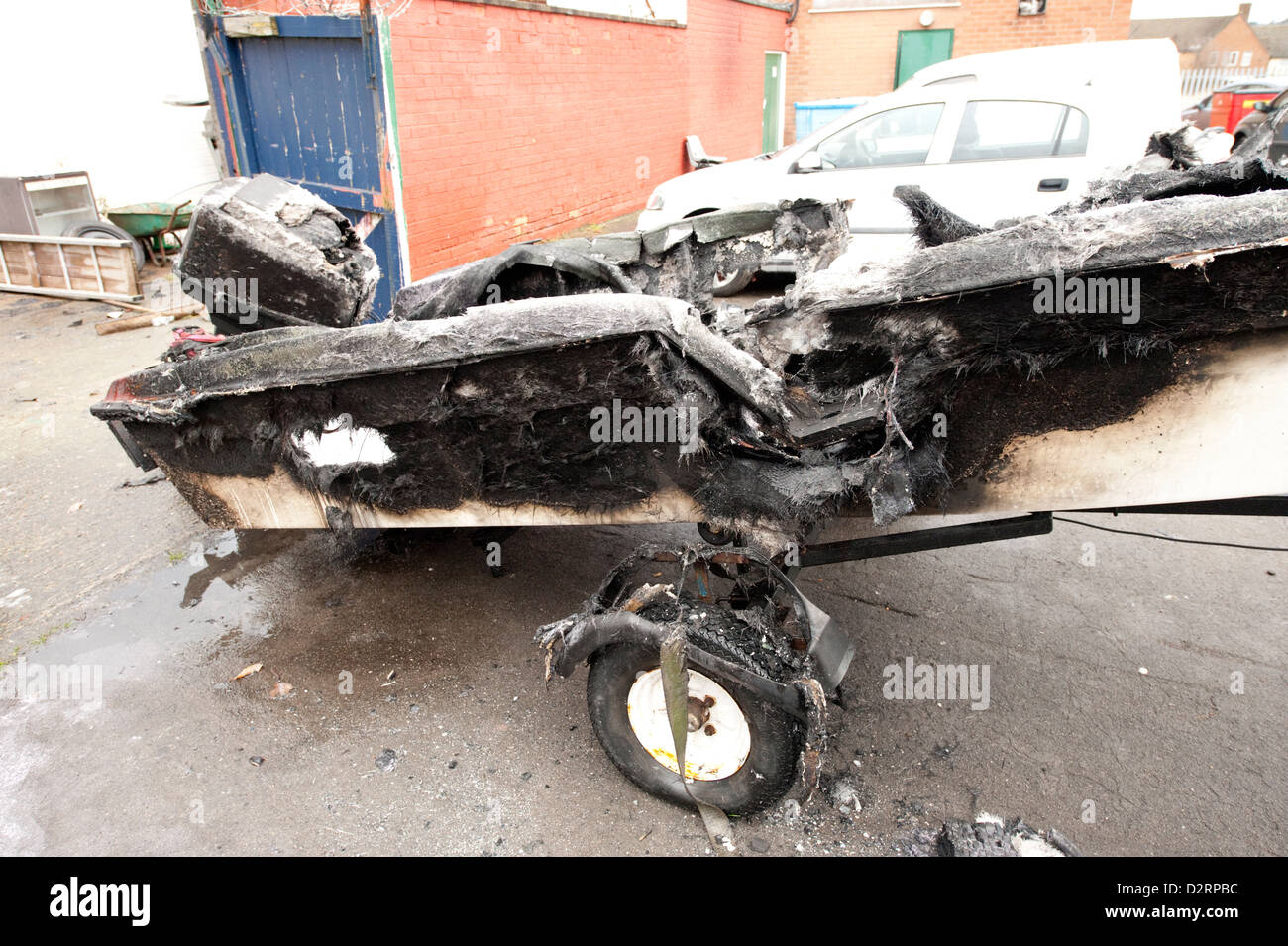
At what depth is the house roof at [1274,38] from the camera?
1528 inches

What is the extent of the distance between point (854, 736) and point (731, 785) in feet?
1.99

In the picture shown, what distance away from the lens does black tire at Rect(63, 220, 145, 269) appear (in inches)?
320

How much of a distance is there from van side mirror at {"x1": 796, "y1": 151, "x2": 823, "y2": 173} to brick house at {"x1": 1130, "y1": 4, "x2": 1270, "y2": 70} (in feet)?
135

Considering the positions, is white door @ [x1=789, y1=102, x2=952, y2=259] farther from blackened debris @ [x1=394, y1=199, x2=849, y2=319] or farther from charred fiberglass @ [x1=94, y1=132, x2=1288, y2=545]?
charred fiberglass @ [x1=94, y1=132, x2=1288, y2=545]

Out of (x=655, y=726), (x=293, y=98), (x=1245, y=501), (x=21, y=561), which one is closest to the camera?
(x=1245, y=501)

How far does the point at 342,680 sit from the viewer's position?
313 cm

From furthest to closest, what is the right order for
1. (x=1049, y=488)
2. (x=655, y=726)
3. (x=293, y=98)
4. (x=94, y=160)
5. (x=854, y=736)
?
(x=94, y=160)
(x=293, y=98)
(x=854, y=736)
(x=655, y=726)
(x=1049, y=488)

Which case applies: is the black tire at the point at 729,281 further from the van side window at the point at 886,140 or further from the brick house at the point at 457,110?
the brick house at the point at 457,110

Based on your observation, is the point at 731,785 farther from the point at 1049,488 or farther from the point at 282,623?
the point at 282,623

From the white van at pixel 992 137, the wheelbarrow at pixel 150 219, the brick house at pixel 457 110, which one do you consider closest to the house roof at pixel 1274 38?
the brick house at pixel 457 110

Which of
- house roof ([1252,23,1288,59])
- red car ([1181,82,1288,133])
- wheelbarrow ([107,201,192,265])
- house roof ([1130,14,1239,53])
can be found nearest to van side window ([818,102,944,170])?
wheelbarrow ([107,201,192,265])

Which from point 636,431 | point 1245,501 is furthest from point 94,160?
point 1245,501

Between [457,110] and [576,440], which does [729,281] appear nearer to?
[576,440]

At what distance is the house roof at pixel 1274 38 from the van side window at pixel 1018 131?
45873mm
